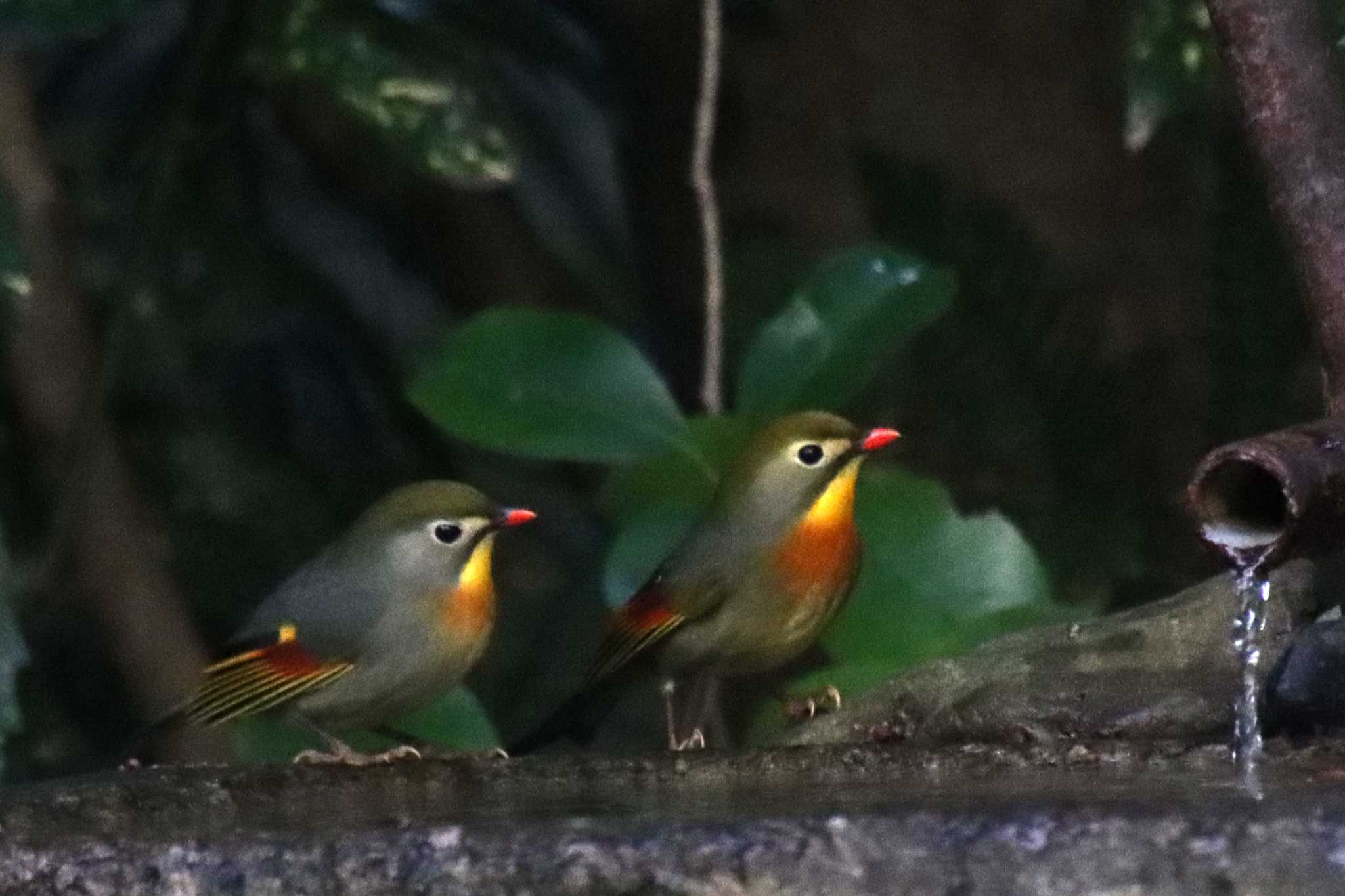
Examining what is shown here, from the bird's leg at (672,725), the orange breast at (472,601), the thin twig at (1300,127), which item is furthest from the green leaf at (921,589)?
the thin twig at (1300,127)

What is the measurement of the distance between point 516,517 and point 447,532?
152 mm

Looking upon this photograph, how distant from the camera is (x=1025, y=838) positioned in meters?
1.95

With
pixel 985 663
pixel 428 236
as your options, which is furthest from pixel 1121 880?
pixel 428 236

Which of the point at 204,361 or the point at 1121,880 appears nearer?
the point at 1121,880

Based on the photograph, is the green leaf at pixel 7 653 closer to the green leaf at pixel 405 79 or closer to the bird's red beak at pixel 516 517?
the bird's red beak at pixel 516 517

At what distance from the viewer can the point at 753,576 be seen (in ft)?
14.4

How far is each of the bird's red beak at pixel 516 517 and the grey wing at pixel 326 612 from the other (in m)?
0.26

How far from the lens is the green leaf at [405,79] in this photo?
4.96 m

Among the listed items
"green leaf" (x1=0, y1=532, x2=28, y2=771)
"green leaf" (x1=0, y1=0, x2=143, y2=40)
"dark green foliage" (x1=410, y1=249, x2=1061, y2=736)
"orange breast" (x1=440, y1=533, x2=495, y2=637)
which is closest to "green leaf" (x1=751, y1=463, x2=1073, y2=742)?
"dark green foliage" (x1=410, y1=249, x2=1061, y2=736)

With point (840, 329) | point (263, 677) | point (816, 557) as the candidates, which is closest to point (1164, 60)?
point (840, 329)

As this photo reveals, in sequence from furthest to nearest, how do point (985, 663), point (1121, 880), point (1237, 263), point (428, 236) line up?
1. point (428, 236)
2. point (1237, 263)
3. point (985, 663)
4. point (1121, 880)

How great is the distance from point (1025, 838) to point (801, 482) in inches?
101

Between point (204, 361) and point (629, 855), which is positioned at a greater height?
point (629, 855)

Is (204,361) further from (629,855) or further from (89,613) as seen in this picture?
(629,855)
